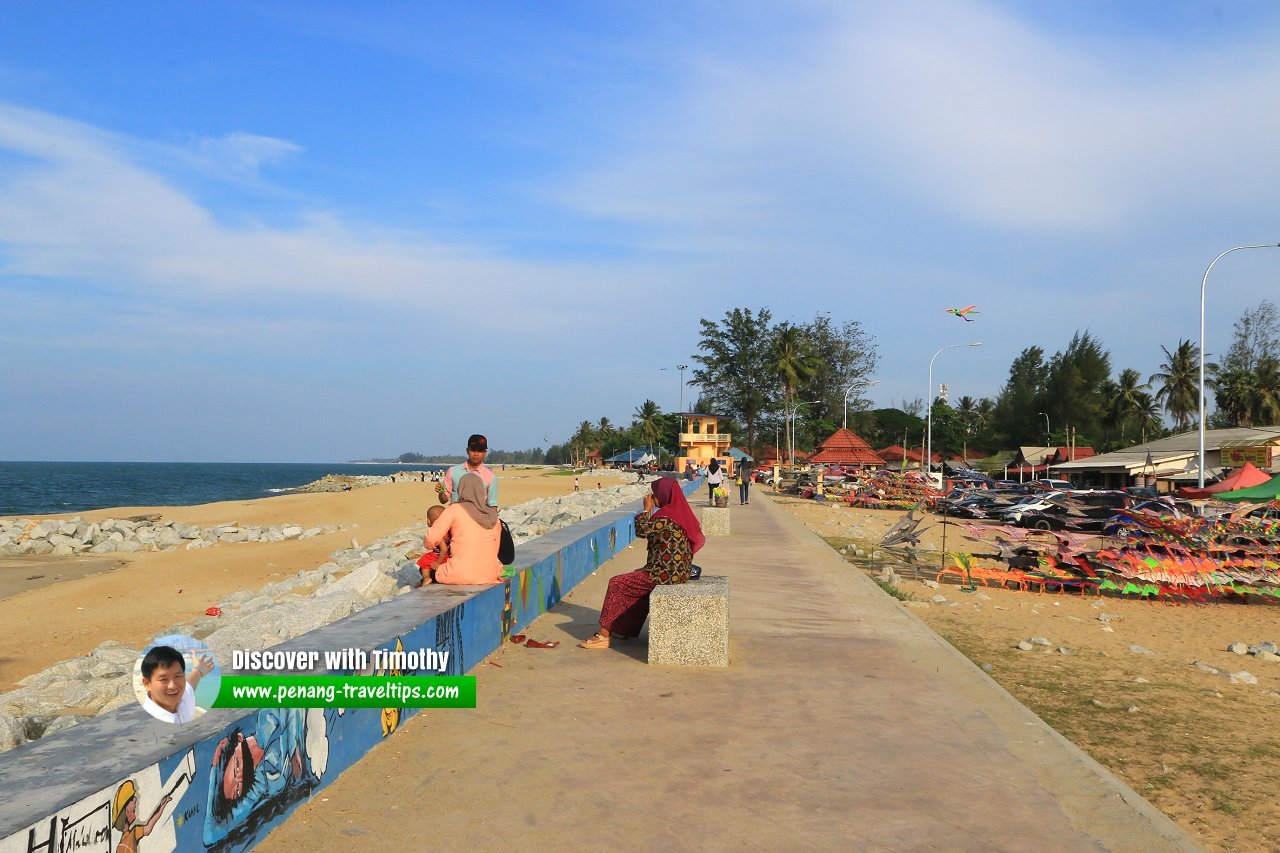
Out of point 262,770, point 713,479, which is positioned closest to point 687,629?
point 262,770

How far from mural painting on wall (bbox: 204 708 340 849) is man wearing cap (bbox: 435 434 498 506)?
3.50 metres

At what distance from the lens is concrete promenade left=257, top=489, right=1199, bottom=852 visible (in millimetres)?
3957

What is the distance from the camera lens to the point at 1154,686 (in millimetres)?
7988

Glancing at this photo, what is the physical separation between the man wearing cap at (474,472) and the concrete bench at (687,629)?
1739 mm

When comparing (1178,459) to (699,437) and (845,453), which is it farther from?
(699,437)

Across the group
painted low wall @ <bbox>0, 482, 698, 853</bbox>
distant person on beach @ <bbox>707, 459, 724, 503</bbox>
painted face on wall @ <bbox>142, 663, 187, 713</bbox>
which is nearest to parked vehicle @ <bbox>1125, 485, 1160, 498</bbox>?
distant person on beach @ <bbox>707, 459, 724, 503</bbox>

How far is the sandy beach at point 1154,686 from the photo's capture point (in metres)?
5.14

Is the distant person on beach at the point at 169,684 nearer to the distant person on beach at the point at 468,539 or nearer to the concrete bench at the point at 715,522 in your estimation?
the distant person on beach at the point at 468,539

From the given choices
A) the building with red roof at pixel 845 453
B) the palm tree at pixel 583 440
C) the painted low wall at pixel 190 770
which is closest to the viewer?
the painted low wall at pixel 190 770

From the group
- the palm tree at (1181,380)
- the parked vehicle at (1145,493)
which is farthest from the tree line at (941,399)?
the parked vehicle at (1145,493)

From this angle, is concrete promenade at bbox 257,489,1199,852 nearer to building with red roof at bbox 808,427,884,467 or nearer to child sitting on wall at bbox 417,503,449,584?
child sitting on wall at bbox 417,503,449,584

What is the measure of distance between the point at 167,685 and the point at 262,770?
51cm

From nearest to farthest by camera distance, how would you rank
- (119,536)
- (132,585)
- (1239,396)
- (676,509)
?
(676,509), (132,585), (119,536), (1239,396)

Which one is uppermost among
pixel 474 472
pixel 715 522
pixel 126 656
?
pixel 474 472
